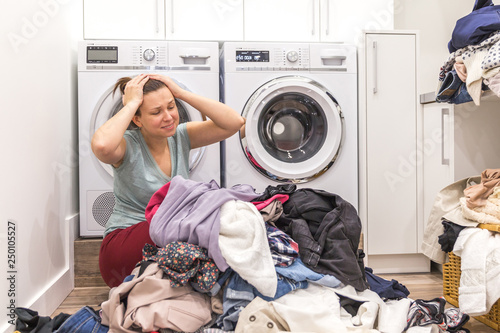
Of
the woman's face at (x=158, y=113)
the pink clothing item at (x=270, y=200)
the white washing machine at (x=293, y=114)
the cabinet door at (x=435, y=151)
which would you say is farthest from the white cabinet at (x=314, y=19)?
the pink clothing item at (x=270, y=200)

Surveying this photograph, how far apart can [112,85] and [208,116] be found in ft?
2.28

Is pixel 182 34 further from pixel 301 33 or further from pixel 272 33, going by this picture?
pixel 301 33

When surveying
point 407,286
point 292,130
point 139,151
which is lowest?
point 407,286

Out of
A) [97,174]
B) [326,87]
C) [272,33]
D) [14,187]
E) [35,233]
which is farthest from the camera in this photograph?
[272,33]

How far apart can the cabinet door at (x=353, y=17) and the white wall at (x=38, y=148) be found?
1.33 meters

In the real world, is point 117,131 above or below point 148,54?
below

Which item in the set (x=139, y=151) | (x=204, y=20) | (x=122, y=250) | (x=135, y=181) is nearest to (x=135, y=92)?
(x=139, y=151)

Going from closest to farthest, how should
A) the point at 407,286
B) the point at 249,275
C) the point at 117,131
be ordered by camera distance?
the point at 249,275, the point at 117,131, the point at 407,286

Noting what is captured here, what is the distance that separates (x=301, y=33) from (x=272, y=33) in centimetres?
16

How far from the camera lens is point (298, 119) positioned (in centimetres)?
237

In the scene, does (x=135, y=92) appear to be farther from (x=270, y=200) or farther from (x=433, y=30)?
(x=433, y=30)

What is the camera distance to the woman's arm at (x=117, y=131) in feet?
5.06

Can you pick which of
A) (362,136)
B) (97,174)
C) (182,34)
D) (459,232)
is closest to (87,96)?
(97,174)

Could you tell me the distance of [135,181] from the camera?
170 centimetres
